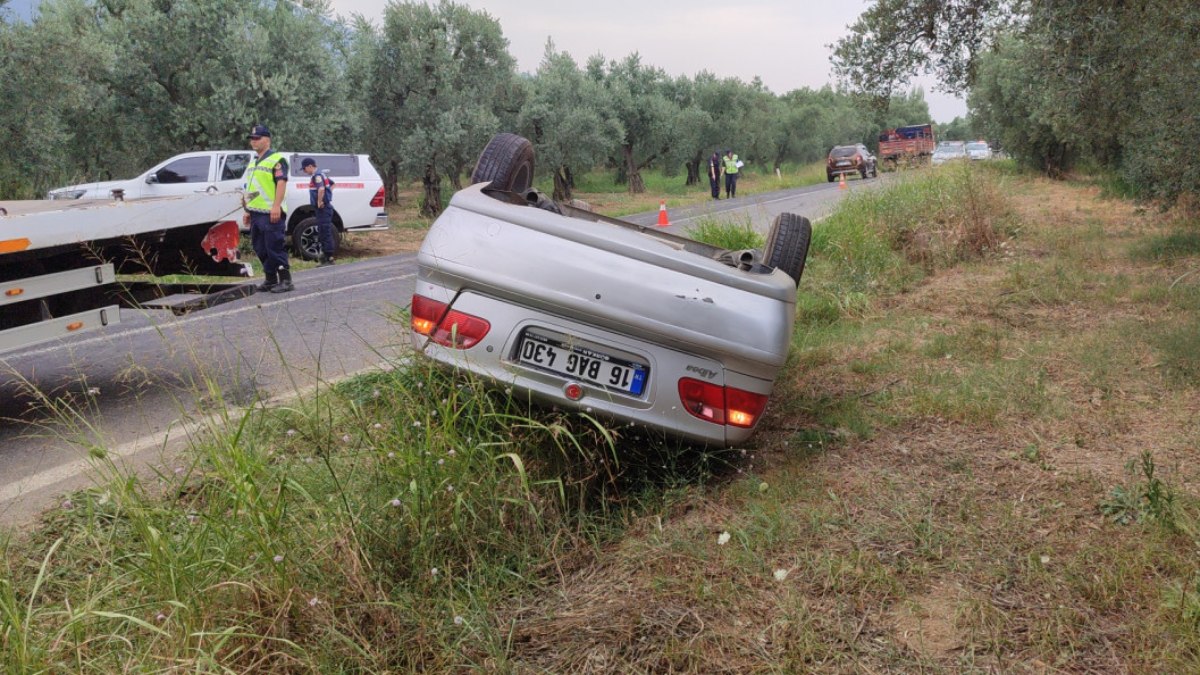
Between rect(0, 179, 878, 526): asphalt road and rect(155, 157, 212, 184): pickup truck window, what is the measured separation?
7558 millimetres

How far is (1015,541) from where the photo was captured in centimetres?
322

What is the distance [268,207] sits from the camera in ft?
32.7

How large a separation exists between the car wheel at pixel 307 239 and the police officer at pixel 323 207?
0.62 ft

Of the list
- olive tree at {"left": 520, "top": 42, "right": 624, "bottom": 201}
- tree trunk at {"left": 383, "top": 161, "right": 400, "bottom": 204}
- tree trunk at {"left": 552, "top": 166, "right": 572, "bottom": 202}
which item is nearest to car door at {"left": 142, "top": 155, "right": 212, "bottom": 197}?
tree trunk at {"left": 383, "top": 161, "right": 400, "bottom": 204}

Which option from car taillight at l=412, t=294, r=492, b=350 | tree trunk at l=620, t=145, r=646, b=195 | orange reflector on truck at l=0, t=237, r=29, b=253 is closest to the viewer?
car taillight at l=412, t=294, r=492, b=350

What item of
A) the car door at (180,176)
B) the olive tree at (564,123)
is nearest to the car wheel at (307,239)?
the car door at (180,176)

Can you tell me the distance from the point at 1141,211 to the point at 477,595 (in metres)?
11.9

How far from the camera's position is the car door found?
639 inches

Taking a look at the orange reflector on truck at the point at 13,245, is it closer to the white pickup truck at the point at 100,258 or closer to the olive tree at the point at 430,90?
the white pickup truck at the point at 100,258

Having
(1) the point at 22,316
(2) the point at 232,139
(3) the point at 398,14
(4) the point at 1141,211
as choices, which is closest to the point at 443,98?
(3) the point at 398,14

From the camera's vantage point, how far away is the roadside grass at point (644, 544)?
8.66 feet

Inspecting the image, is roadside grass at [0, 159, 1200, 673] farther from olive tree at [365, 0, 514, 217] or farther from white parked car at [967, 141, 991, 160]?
olive tree at [365, 0, 514, 217]

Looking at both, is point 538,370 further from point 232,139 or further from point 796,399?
point 232,139

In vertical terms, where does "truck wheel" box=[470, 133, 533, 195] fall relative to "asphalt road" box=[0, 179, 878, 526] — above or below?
above
